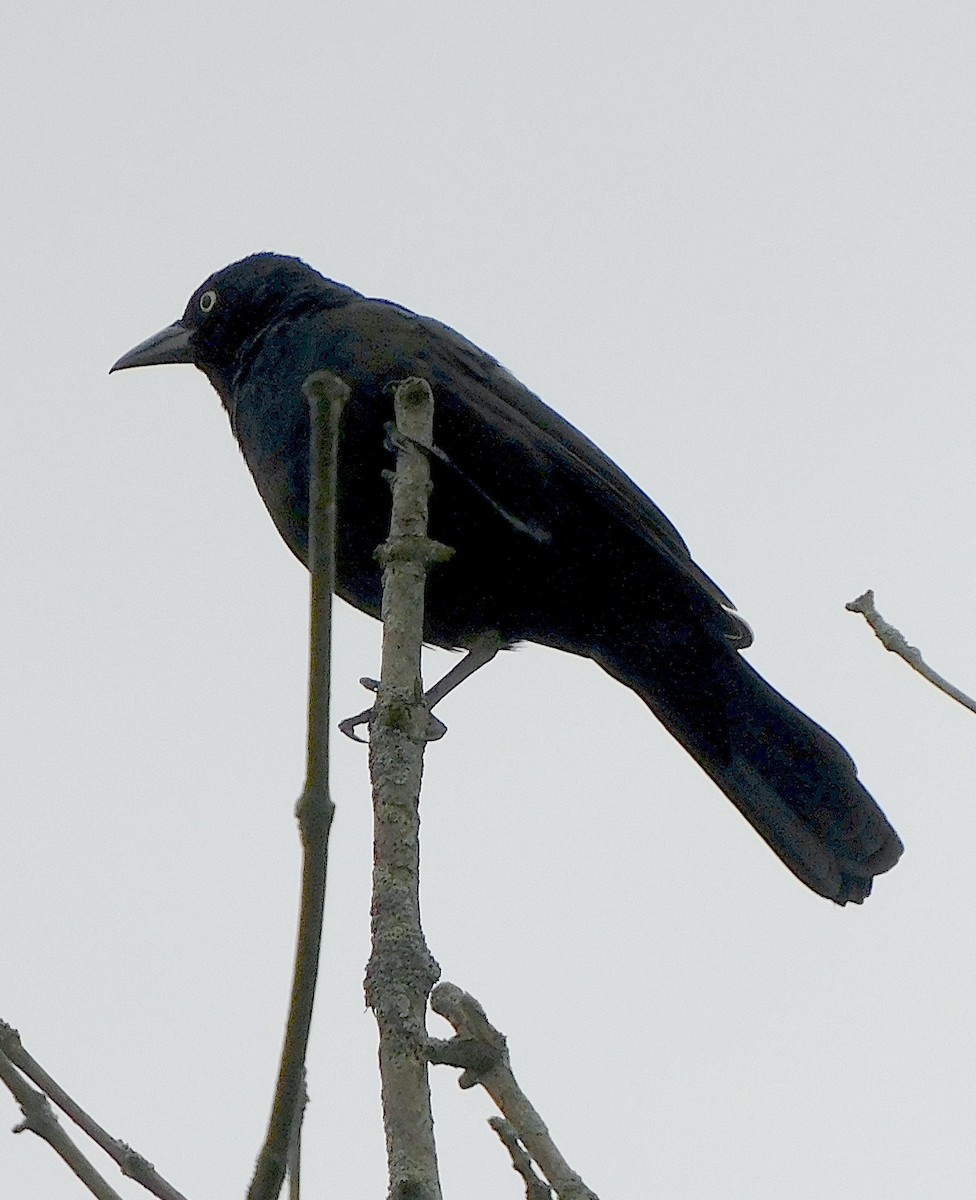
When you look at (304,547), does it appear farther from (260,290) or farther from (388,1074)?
(388,1074)

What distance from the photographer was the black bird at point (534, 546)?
4457mm

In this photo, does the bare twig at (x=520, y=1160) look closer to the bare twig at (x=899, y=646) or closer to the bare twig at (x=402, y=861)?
the bare twig at (x=402, y=861)

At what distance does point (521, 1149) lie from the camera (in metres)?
2.01

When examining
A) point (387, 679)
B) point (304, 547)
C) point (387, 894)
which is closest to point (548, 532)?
point (304, 547)

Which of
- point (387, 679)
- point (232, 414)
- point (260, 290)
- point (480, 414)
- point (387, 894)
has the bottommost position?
point (387, 894)

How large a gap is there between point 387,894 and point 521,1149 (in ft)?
1.29

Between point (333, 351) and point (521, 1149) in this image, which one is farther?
point (333, 351)

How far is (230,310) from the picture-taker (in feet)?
17.9

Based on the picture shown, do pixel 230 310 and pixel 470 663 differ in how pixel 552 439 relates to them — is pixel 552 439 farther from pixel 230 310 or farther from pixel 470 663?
pixel 230 310

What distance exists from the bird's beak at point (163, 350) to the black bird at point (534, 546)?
10.6 inches

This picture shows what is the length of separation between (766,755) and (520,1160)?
3205 mm

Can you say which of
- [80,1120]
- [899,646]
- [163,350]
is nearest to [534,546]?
[163,350]

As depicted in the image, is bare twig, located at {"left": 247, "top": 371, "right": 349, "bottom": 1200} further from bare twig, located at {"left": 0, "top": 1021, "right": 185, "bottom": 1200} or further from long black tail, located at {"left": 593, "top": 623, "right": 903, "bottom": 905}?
long black tail, located at {"left": 593, "top": 623, "right": 903, "bottom": 905}

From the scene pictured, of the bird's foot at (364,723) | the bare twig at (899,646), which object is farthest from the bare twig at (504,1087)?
the bird's foot at (364,723)
